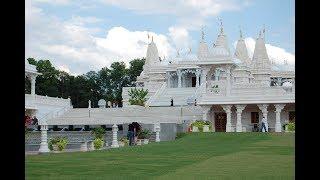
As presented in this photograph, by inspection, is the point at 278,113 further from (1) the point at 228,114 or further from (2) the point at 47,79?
(2) the point at 47,79

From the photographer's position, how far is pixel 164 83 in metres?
50.8

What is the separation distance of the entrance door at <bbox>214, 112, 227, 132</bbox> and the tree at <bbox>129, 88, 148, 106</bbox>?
30.6 ft

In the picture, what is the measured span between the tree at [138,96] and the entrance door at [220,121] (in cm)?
932

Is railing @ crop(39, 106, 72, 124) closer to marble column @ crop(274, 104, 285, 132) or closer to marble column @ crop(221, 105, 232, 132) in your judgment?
marble column @ crop(221, 105, 232, 132)

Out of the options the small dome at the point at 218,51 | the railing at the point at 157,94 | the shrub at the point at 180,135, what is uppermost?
the small dome at the point at 218,51

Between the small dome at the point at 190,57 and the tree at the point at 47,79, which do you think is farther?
the tree at the point at 47,79

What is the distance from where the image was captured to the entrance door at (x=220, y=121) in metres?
37.7

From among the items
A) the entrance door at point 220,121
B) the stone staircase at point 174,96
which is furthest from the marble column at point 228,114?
the stone staircase at point 174,96

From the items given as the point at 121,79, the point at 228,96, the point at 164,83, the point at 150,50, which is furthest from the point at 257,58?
the point at 121,79

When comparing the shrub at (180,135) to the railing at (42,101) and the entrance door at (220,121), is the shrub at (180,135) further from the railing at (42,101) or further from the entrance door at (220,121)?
the railing at (42,101)

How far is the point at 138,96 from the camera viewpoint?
47.6 m

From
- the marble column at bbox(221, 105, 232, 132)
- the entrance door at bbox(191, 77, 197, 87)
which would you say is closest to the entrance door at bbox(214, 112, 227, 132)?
the marble column at bbox(221, 105, 232, 132)

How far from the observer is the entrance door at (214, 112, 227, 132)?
124 feet
